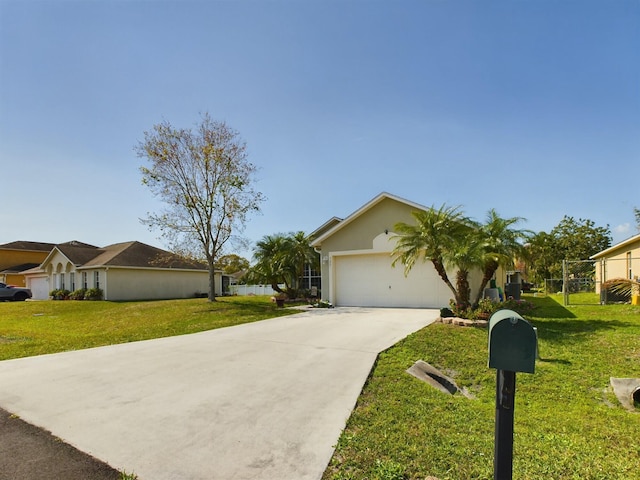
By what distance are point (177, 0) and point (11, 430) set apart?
9781 mm

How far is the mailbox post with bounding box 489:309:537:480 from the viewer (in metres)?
2.22

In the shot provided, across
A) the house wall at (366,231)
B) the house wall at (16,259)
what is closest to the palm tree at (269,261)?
the house wall at (366,231)

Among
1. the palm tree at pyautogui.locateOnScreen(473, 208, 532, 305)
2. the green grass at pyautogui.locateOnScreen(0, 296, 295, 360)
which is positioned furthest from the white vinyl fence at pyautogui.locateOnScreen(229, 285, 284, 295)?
the palm tree at pyautogui.locateOnScreen(473, 208, 532, 305)

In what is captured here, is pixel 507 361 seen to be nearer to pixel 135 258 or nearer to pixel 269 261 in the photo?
pixel 269 261

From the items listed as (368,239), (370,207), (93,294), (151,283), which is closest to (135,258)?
(151,283)

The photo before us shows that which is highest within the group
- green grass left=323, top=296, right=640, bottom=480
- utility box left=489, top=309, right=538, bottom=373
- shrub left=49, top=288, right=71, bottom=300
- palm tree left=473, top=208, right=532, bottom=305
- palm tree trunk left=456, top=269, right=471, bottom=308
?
palm tree left=473, top=208, right=532, bottom=305

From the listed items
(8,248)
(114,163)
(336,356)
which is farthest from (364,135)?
(8,248)

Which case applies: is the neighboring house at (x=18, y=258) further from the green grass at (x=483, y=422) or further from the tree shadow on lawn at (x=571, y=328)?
the tree shadow on lawn at (x=571, y=328)

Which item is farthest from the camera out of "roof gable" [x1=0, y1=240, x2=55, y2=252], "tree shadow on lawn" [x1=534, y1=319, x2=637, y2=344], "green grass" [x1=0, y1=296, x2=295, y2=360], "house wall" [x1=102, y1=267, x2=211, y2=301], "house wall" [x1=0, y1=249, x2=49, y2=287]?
"roof gable" [x1=0, y1=240, x2=55, y2=252]

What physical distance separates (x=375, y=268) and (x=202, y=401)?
40.9 feet

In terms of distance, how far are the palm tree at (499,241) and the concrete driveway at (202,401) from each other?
5204 millimetres

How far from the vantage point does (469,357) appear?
7.18 m

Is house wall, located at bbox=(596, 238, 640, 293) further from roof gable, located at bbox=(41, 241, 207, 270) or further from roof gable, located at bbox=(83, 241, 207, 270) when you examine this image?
roof gable, located at bbox=(41, 241, 207, 270)

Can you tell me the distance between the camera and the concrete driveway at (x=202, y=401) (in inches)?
132
